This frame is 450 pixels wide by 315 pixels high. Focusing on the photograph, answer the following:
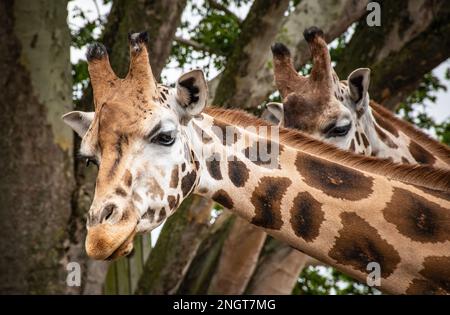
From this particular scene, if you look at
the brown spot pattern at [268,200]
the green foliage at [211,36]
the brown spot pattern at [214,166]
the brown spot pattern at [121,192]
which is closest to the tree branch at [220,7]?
the green foliage at [211,36]

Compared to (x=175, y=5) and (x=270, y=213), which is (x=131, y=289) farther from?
(x=270, y=213)

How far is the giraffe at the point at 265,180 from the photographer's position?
17.5ft

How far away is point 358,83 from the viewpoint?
7.79 metres

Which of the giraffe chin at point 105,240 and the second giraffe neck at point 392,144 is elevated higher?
the second giraffe neck at point 392,144

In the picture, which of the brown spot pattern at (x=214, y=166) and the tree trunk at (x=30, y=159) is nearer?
the brown spot pattern at (x=214, y=166)

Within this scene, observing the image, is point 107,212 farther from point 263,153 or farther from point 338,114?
point 338,114

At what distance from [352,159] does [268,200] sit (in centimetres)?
64

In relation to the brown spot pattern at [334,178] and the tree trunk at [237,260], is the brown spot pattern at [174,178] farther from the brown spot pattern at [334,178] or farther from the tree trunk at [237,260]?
the tree trunk at [237,260]

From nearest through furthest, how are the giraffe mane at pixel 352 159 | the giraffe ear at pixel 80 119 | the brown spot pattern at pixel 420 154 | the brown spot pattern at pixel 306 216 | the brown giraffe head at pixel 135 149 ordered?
the brown giraffe head at pixel 135 149 → the brown spot pattern at pixel 306 216 → the giraffe mane at pixel 352 159 → the giraffe ear at pixel 80 119 → the brown spot pattern at pixel 420 154

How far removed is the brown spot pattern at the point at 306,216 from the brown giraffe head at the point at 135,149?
2.23 feet

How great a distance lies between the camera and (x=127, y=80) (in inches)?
224

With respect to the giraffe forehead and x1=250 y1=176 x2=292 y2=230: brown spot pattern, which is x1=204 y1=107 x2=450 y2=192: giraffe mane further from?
the giraffe forehead

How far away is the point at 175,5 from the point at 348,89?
9.36 feet

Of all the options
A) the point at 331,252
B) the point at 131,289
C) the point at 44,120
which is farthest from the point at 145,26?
the point at 131,289
